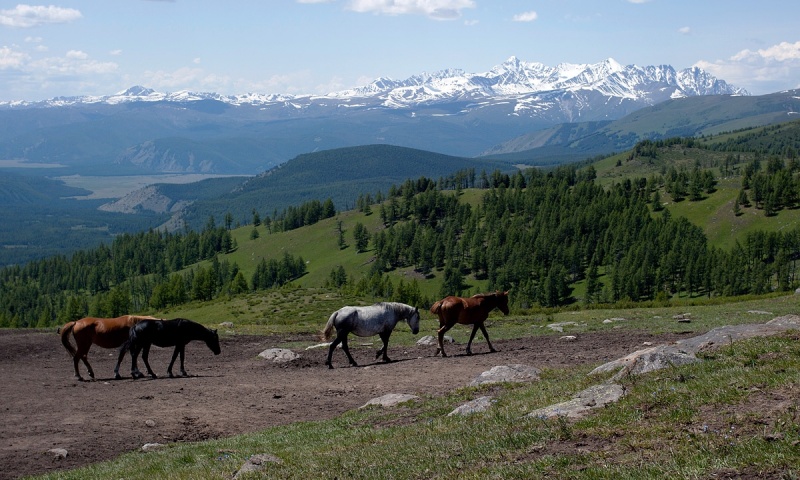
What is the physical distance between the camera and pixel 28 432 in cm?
2147

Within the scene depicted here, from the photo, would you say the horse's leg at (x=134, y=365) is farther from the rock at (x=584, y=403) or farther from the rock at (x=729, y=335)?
the rock at (x=729, y=335)

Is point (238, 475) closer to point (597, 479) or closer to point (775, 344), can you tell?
point (597, 479)

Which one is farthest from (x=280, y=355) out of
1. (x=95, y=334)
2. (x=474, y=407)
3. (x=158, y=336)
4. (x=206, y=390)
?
(x=474, y=407)

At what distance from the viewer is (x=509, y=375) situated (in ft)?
78.2

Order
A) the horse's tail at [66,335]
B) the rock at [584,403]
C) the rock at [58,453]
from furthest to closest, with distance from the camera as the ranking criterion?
the horse's tail at [66,335] → the rock at [58,453] → the rock at [584,403]

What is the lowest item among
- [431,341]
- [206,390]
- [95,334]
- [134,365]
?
[431,341]

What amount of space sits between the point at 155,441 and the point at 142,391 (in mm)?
6720

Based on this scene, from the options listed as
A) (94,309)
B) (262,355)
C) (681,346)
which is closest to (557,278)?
(94,309)

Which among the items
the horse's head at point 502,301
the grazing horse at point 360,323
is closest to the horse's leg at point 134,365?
the grazing horse at point 360,323

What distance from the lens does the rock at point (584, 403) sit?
14.8m

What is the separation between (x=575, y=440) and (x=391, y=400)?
10.4 metres

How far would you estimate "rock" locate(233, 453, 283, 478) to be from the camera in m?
14.3

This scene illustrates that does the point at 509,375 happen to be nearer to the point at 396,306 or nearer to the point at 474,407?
the point at 474,407

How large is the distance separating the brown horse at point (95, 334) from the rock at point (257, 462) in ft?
56.5
